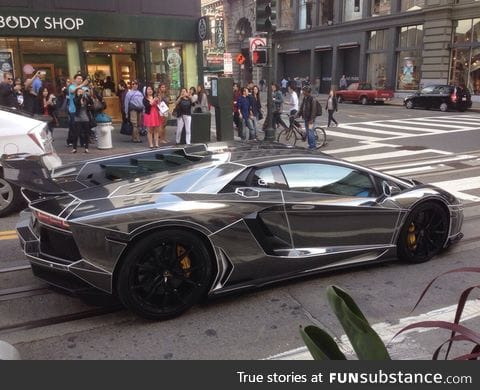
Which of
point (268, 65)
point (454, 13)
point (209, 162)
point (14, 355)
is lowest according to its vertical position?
point (14, 355)

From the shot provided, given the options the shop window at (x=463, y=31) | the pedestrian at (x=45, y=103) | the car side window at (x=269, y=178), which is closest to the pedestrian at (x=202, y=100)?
the pedestrian at (x=45, y=103)

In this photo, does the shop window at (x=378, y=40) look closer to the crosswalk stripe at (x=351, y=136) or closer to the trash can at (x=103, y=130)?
the crosswalk stripe at (x=351, y=136)

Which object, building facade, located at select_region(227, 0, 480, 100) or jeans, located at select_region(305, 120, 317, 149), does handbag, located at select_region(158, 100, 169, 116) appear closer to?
jeans, located at select_region(305, 120, 317, 149)

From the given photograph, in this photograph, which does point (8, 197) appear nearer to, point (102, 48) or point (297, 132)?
point (297, 132)

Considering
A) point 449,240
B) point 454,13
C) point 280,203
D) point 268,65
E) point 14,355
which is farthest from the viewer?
point 454,13

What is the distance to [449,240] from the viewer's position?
5.46 metres

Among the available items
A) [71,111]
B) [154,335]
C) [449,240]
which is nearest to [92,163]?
[154,335]

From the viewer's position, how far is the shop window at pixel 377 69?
38456mm

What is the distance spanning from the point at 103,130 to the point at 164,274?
10191 mm

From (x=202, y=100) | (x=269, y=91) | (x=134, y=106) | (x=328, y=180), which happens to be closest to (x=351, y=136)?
(x=269, y=91)

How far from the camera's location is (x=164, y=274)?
12.8 ft

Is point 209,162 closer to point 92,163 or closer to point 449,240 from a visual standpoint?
point 92,163

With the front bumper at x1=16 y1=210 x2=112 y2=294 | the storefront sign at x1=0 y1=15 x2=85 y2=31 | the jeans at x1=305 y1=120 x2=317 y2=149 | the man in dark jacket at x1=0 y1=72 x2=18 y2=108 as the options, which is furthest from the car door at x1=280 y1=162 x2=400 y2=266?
the storefront sign at x1=0 y1=15 x2=85 y2=31

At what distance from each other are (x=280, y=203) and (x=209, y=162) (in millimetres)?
831
